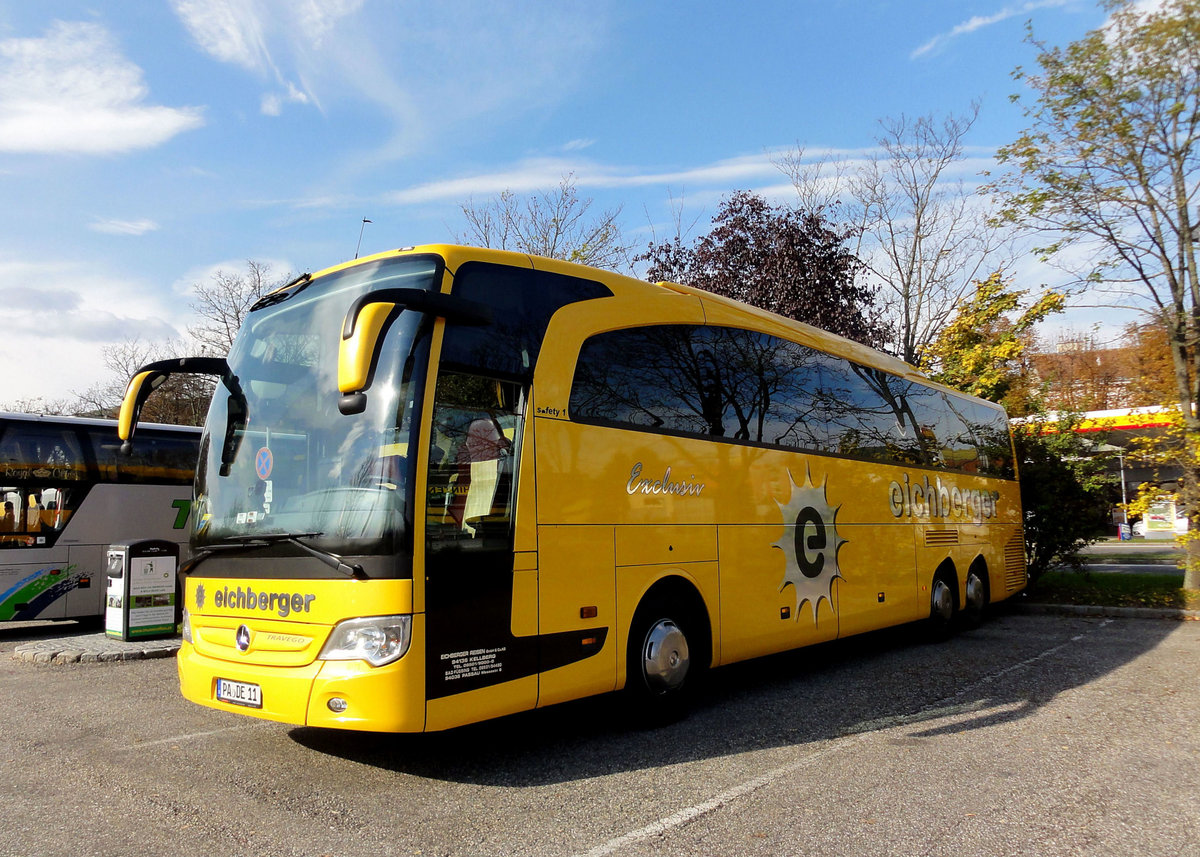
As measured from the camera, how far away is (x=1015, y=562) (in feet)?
47.7

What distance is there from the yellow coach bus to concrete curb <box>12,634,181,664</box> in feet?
17.2

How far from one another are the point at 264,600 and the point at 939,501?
9195 mm

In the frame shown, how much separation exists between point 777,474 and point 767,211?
13.9 meters

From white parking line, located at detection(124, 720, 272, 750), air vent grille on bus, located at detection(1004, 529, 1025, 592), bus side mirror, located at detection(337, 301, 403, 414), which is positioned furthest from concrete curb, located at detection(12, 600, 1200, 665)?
bus side mirror, located at detection(337, 301, 403, 414)

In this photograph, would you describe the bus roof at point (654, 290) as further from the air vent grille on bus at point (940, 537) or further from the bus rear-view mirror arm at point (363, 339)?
A: the air vent grille on bus at point (940, 537)

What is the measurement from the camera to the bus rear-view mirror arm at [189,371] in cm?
591

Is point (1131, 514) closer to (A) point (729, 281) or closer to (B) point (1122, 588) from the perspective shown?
(B) point (1122, 588)

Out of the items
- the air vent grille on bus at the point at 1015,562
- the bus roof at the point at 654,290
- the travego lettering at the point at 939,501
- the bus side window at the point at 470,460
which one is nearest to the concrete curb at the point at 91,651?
the bus roof at the point at 654,290

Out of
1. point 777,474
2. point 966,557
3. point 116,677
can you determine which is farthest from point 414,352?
point 966,557

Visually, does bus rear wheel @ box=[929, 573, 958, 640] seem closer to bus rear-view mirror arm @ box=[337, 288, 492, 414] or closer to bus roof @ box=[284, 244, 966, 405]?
bus roof @ box=[284, 244, 966, 405]

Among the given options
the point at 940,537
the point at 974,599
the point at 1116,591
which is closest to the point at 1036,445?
the point at 1116,591

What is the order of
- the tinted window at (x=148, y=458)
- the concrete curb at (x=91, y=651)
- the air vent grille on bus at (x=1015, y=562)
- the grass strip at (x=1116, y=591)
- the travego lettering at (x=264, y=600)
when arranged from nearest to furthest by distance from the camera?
the travego lettering at (x=264, y=600), the concrete curb at (x=91, y=651), the tinted window at (x=148, y=458), the grass strip at (x=1116, y=591), the air vent grille on bus at (x=1015, y=562)

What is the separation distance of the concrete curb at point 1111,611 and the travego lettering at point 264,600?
13070 mm

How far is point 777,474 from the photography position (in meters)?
8.09
